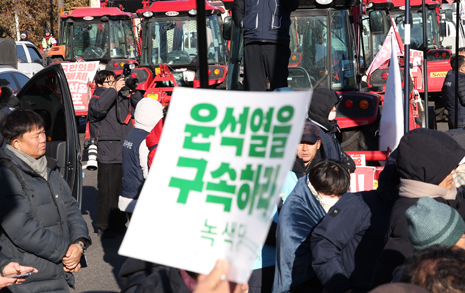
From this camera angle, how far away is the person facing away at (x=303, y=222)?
10.2 ft

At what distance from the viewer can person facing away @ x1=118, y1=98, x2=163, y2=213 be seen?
5367mm

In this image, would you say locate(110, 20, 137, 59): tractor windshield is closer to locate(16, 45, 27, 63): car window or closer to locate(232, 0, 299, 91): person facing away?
locate(16, 45, 27, 63): car window

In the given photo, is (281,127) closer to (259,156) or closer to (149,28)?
(259,156)

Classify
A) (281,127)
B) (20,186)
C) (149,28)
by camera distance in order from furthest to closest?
(149,28), (20,186), (281,127)

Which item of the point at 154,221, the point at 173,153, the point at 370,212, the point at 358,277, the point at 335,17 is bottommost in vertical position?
the point at 358,277

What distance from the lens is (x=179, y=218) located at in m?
1.77

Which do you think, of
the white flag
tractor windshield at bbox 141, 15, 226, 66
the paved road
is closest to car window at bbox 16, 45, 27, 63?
tractor windshield at bbox 141, 15, 226, 66

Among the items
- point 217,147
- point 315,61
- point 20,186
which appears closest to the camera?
point 217,147

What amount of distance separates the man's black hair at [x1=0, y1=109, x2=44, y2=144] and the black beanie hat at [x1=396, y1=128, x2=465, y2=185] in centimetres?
224

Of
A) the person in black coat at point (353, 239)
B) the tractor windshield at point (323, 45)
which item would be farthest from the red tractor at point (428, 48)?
the person in black coat at point (353, 239)

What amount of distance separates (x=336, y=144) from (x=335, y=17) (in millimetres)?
3504

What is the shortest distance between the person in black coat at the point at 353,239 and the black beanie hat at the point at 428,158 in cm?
24

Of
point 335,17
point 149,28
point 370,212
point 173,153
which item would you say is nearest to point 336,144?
point 370,212

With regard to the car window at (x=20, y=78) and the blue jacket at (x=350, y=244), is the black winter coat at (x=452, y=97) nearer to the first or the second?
the blue jacket at (x=350, y=244)
